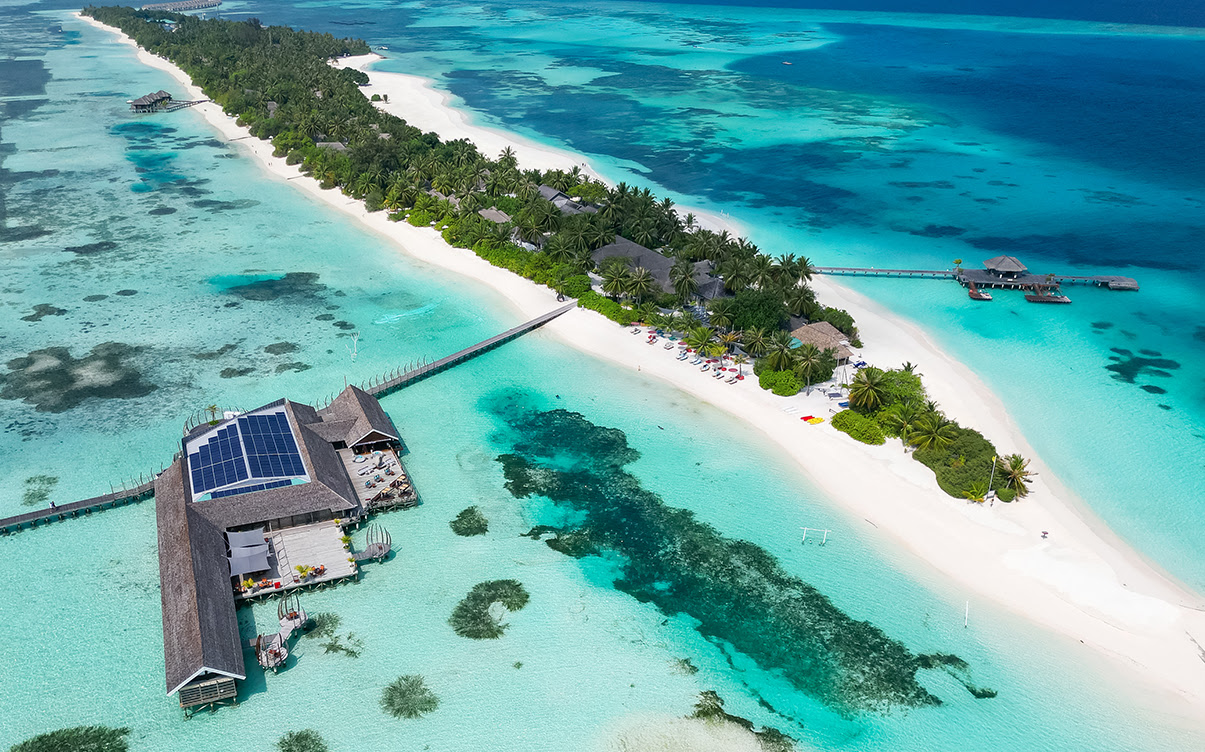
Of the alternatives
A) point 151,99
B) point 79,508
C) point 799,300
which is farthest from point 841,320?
point 151,99

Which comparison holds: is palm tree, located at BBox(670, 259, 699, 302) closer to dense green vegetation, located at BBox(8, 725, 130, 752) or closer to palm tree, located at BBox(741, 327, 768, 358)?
palm tree, located at BBox(741, 327, 768, 358)

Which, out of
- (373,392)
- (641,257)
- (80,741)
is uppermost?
(641,257)

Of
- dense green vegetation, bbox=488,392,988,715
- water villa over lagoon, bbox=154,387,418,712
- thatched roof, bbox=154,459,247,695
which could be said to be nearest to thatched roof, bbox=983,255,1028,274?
dense green vegetation, bbox=488,392,988,715

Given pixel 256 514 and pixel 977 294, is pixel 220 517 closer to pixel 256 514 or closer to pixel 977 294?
pixel 256 514

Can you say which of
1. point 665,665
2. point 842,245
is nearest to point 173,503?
point 665,665

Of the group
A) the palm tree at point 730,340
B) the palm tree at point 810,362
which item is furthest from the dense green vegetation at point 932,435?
the palm tree at point 730,340

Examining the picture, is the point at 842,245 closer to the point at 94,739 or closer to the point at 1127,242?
the point at 1127,242
